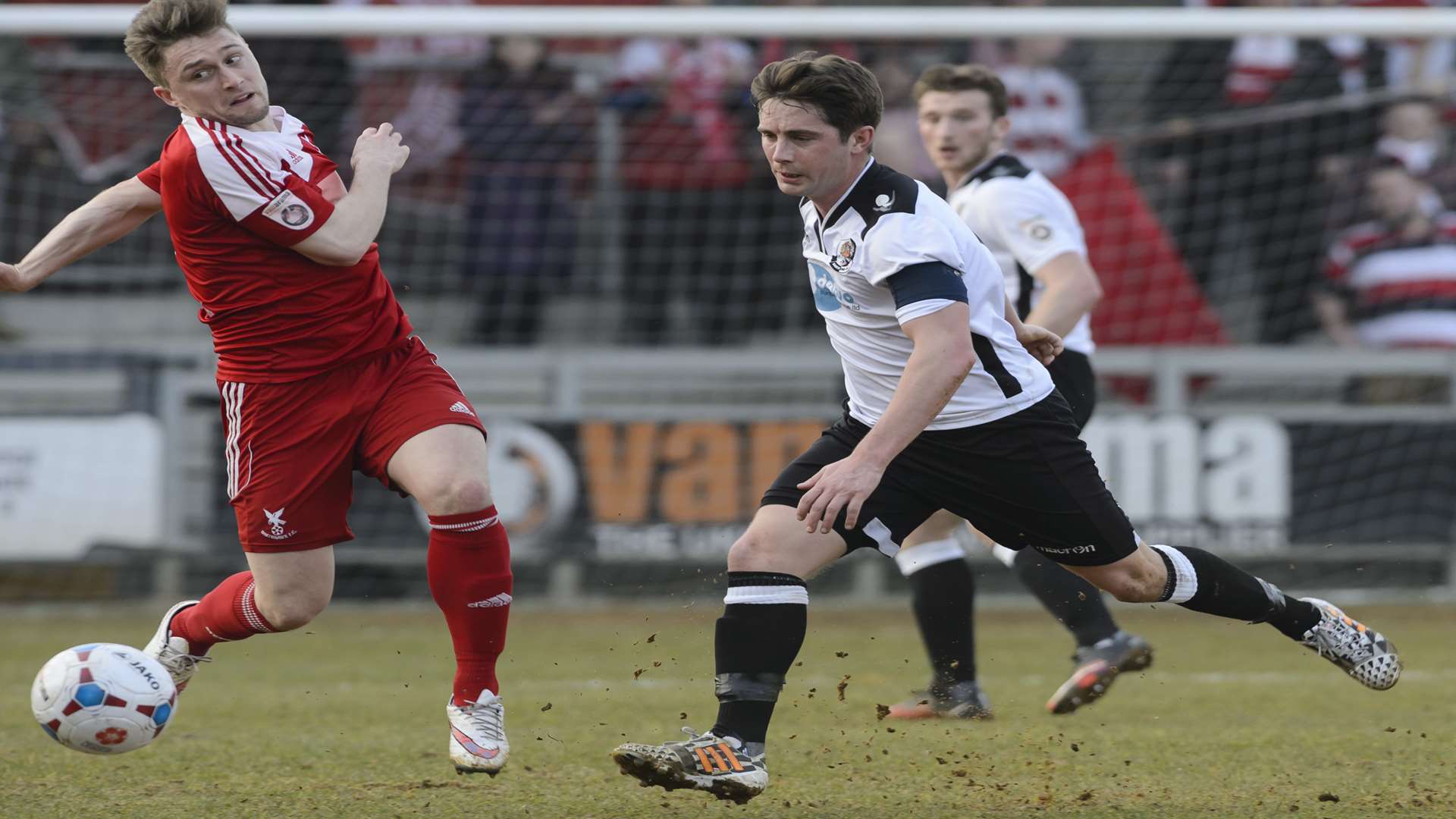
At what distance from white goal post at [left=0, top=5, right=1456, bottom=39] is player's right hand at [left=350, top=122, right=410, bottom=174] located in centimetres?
496

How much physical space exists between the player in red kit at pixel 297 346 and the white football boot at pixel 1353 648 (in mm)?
2151

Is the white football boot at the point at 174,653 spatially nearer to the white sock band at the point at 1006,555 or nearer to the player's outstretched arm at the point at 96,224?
the player's outstretched arm at the point at 96,224

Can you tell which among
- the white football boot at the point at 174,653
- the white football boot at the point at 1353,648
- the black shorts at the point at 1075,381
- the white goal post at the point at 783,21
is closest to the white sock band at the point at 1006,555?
the black shorts at the point at 1075,381

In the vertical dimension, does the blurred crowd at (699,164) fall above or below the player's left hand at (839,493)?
above

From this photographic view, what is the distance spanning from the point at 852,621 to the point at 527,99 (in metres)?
3.95

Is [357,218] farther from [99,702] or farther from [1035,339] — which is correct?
[1035,339]

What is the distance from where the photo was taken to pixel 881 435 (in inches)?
147

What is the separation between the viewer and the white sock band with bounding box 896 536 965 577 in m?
5.64

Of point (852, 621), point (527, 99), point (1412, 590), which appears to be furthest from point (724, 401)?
point (1412, 590)

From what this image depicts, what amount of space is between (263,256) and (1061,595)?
2.86 metres

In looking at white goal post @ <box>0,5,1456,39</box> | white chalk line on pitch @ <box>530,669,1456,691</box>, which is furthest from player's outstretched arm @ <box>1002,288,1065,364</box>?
white goal post @ <box>0,5,1456,39</box>

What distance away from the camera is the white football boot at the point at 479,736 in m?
4.07

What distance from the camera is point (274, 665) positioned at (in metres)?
7.27

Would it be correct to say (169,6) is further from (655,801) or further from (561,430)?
(561,430)
